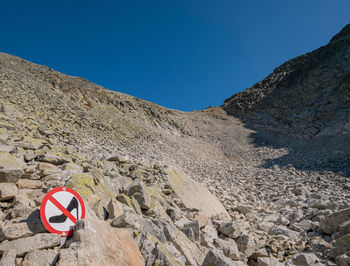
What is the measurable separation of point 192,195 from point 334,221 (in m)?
4.35

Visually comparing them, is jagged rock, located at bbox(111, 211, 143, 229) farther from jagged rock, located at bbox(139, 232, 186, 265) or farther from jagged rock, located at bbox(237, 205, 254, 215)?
jagged rock, located at bbox(237, 205, 254, 215)

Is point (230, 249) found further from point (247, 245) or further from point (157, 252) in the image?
point (157, 252)

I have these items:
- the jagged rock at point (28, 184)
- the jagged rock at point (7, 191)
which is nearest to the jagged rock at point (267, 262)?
the jagged rock at point (28, 184)

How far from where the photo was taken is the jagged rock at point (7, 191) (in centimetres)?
286

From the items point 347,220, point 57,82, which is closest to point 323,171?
point 347,220

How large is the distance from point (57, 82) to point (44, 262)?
24211 millimetres

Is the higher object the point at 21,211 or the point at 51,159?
the point at 51,159

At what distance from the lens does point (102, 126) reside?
55.9 ft

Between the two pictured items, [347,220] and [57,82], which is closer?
[347,220]

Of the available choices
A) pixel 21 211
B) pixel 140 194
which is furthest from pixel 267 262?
pixel 21 211

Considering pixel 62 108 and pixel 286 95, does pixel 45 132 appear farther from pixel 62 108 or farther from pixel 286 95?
pixel 286 95

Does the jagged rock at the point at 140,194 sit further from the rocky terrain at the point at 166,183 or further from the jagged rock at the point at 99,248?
the jagged rock at the point at 99,248

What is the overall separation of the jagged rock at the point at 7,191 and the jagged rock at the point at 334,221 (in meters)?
7.43

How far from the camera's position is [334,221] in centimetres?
554
